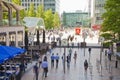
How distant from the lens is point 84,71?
33.7 m

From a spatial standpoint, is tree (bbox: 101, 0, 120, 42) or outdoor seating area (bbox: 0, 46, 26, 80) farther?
tree (bbox: 101, 0, 120, 42)

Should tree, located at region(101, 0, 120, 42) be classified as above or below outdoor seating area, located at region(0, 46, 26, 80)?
above

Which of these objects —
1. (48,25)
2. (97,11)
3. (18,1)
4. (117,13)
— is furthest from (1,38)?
(97,11)

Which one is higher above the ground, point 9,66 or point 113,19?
point 113,19

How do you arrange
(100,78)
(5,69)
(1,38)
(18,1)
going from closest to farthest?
1. (5,69)
2. (100,78)
3. (1,38)
4. (18,1)

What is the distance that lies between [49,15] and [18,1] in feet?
161

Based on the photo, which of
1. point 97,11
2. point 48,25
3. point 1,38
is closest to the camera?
point 1,38

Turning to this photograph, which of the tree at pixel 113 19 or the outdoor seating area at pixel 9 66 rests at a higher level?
the tree at pixel 113 19

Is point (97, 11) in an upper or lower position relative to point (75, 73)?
upper

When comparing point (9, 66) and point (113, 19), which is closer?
point (9, 66)

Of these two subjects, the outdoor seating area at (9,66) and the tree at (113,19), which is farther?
the tree at (113,19)

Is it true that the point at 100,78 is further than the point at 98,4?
No

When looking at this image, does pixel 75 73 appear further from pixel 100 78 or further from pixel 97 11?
pixel 97 11

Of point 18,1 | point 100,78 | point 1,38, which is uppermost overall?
point 18,1
